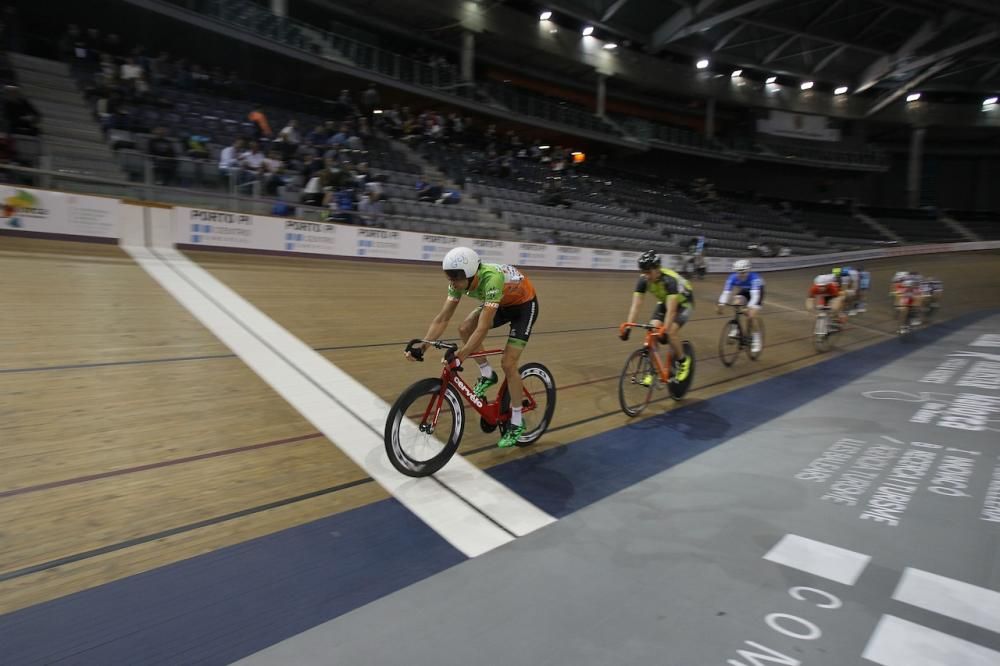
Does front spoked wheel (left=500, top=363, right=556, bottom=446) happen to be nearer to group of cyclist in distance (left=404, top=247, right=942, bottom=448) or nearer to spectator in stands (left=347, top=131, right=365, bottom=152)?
group of cyclist in distance (left=404, top=247, right=942, bottom=448)

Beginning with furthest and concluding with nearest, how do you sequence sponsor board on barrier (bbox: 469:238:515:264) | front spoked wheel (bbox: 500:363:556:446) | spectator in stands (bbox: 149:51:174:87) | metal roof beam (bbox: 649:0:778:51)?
metal roof beam (bbox: 649:0:778:51) → sponsor board on barrier (bbox: 469:238:515:264) → spectator in stands (bbox: 149:51:174:87) → front spoked wheel (bbox: 500:363:556:446)

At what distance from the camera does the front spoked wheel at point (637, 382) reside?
4.38 meters

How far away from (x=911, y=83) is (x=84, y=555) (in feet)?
127

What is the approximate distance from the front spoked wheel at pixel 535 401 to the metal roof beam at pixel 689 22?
23.7 metres

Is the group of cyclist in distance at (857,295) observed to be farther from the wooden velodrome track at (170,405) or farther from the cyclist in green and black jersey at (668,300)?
the cyclist in green and black jersey at (668,300)

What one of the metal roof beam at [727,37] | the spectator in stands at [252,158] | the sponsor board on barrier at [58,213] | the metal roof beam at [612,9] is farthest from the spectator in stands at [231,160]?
the metal roof beam at [727,37]

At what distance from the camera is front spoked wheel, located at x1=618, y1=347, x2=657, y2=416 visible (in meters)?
4.38

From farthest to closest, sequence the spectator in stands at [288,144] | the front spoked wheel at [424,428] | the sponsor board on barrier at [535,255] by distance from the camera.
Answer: the sponsor board on barrier at [535,255] → the spectator in stands at [288,144] → the front spoked wheel at [424,428]

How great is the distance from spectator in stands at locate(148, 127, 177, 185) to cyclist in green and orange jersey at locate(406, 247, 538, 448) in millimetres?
7986

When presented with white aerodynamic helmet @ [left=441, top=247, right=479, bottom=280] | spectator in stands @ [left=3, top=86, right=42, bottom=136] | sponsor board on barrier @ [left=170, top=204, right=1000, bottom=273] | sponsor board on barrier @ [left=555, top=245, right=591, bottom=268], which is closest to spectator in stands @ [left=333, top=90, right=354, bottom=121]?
sponsor board on barrier @ [left=170, top=204, right=1000, bottom=273]

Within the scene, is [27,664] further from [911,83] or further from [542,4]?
[911,83]

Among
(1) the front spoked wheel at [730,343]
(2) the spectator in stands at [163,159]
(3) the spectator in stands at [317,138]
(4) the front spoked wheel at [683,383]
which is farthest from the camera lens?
(3) the spectator in stands at [317,138]

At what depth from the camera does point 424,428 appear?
2885 millimetres

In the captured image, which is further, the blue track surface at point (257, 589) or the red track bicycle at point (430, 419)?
the red track bicycle at point (430, 419)
